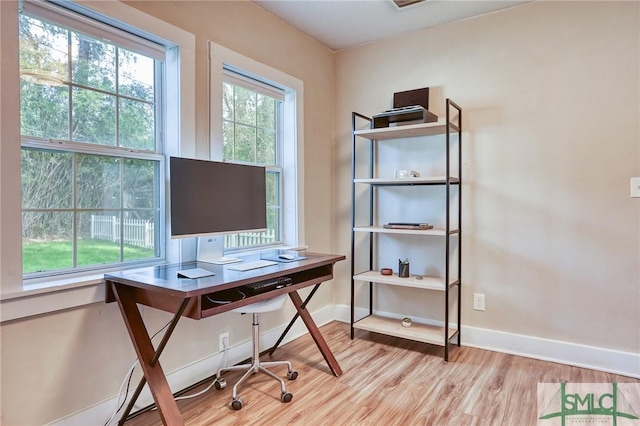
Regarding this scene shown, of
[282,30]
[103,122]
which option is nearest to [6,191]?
[103,122]

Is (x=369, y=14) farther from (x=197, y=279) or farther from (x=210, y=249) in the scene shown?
(x=197, y=279)

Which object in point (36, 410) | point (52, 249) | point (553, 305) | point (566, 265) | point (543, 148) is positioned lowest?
point (36, 410)

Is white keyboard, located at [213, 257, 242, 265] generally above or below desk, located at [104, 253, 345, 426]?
above

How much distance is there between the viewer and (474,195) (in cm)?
283

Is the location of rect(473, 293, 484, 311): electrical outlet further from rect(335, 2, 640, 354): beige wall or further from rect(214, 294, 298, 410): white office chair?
rect(214, 294, 298, 410): white office chair

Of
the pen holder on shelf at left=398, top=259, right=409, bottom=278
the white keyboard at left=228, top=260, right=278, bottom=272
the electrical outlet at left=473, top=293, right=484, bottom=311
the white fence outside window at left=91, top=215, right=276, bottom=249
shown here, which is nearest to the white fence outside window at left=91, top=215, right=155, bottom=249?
the white fence outside window at left=91, top=215, right=276, bottom=249

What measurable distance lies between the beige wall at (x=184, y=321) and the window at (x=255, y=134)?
8.8 inches

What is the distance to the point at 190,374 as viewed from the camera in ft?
7.13

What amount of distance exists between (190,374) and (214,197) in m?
1.06

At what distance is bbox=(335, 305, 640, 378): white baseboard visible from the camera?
7.67 ft

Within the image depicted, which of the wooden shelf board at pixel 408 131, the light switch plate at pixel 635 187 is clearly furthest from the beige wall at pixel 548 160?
the wooden shelf board at pixel 408 131

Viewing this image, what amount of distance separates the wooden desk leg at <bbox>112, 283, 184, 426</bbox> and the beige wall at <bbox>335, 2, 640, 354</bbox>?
7.20 ft

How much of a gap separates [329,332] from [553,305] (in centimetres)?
170

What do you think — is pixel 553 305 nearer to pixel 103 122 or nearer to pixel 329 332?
pixel 329 332
